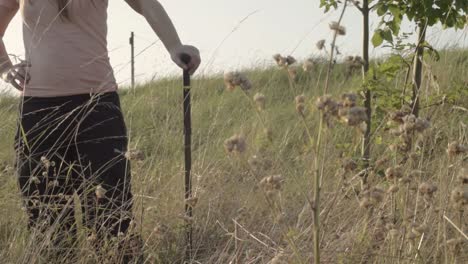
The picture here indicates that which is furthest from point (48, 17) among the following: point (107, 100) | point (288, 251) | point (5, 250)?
point (288, 251)

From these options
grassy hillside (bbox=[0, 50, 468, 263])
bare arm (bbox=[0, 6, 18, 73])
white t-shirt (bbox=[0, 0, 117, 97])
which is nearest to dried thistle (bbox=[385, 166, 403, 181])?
grassy hillside (bbox=[0, 50, 468, 263])

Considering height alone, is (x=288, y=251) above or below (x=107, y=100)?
below

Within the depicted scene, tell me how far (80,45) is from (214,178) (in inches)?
53.6

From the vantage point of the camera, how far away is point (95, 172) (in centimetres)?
257

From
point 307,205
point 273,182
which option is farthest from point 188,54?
point 273,182

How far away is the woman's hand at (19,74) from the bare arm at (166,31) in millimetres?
471

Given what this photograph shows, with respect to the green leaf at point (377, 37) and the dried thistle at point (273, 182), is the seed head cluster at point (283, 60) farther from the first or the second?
the green leaf at point (377, 37)

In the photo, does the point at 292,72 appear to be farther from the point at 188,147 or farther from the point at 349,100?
the point at 188,147

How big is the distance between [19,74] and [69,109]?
0.69 ft

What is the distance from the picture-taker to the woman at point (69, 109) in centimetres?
245

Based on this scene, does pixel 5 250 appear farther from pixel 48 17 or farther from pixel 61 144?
pixel 48 17

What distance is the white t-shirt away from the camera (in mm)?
2438

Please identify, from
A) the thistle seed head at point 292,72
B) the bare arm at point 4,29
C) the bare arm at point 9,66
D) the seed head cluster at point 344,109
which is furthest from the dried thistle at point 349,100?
the bare arm at point 4,29

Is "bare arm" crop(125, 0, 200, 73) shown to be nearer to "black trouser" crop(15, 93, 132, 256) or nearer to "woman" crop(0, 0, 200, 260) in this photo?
"woman" crop(0, 0, 200, 260)
